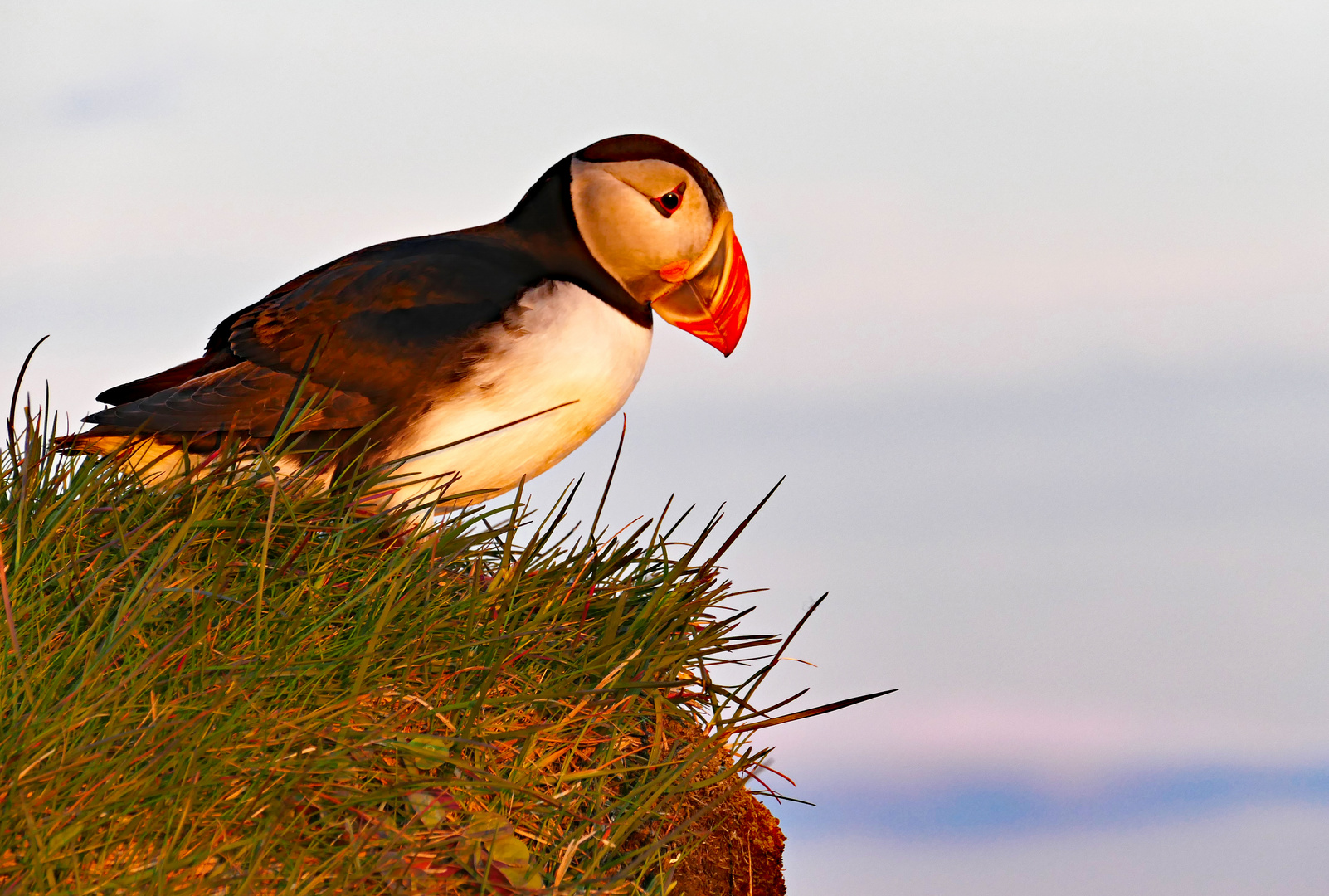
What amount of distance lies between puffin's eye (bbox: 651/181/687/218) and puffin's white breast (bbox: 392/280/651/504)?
0.54 m

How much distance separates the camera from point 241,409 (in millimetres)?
5023

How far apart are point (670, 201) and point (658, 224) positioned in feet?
0.45

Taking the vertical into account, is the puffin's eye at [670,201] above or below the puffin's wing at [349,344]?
above

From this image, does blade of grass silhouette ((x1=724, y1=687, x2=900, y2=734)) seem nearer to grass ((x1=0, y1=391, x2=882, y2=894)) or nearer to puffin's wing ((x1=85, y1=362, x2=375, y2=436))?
grass ((x1=0, y1=391, x2=882, y2=894))

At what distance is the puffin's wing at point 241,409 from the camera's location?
16.3 feet

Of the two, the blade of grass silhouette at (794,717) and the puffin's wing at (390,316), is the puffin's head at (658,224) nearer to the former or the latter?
the puffin's wing at (390,316)

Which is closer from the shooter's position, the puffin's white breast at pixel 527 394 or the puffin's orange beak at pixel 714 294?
the puffin's white breast at pixel 527 394

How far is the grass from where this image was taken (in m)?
3.04

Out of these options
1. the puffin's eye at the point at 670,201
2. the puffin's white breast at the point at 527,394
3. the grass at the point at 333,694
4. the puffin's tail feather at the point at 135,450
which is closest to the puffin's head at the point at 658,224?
the puffin's eye at the point at 670,201

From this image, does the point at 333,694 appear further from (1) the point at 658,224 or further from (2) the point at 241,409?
(1) the point at 658,224

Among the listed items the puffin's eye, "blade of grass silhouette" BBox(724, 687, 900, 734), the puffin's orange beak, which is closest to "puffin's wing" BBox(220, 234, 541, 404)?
the puffin's eye

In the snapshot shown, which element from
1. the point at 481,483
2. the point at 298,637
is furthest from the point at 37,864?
the point at 481,483

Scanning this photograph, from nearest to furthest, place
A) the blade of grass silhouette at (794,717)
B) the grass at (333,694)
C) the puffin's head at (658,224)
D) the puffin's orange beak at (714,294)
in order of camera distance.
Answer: the grass at (333,694)
the blade of grass silhouette at (794,717)
the puffin's head at (658,224)
the puffin's orange beak at (714,294)

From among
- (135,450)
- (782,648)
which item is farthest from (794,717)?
(135,450)
